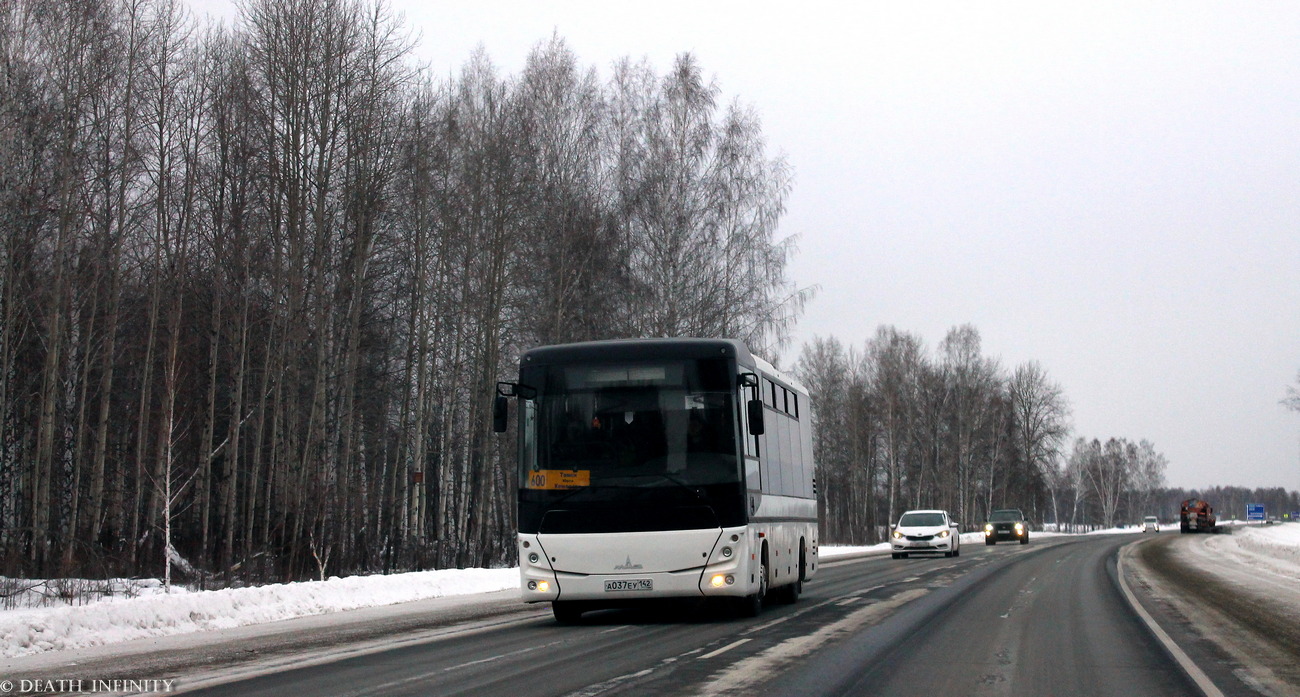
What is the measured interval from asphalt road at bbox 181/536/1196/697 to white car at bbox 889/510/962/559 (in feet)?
71.3

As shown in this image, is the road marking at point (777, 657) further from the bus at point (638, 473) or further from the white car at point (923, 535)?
the white car at point (923, 535)

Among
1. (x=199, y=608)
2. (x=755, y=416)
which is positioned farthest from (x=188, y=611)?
(x=755, y=416)

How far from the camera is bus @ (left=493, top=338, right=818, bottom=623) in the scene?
15133mm

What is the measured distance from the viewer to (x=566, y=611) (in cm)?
1647

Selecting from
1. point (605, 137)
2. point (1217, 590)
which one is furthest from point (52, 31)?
point (1217, 590)

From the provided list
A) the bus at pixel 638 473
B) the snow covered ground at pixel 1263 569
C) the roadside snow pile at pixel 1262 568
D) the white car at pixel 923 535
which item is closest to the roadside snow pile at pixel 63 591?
the bus at pixel 638 473

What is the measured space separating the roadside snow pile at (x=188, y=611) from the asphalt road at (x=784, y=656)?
3203mm

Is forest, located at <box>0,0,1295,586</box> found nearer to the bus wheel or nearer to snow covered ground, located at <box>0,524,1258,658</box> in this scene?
snow covered ground, located at <box>0,524,1258,658</box>

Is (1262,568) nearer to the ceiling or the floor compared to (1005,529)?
nearer to the floor

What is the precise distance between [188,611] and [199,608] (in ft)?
0.88

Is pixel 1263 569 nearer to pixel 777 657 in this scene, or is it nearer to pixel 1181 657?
pixel 1181 657

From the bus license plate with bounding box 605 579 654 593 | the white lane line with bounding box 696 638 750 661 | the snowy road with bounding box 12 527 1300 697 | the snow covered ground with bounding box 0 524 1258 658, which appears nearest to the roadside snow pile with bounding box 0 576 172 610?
the snow covered ground with bounding box 0 524 1258 658

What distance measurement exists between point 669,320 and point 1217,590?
19.1m

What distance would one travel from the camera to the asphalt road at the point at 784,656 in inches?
376
